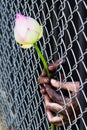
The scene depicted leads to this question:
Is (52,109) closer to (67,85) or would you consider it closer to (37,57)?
(67,85)

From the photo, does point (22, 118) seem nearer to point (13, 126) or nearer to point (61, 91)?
point (13, 126)

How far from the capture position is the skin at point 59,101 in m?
2.47

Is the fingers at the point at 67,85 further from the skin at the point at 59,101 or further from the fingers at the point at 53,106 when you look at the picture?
the fingers at the point at 53,106

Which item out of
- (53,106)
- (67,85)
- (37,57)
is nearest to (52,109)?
(53,106)

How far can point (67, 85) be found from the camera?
8.20 ft

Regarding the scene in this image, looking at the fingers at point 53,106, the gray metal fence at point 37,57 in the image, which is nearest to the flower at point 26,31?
the gray metal fence at point 37,57

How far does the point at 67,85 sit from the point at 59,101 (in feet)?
0.42

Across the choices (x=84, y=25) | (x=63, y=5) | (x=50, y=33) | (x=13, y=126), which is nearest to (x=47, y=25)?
(x=50, y=33)

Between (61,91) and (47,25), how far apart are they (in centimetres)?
73

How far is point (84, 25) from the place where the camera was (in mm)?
2471

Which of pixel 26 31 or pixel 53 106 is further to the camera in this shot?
pixel 53 106

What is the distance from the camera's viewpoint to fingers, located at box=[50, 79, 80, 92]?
2424 millimetres

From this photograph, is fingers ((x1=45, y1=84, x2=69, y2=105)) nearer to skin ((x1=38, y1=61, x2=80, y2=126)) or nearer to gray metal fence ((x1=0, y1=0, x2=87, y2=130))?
skin ((x1=38, y1=61, x2=80, y2=126))

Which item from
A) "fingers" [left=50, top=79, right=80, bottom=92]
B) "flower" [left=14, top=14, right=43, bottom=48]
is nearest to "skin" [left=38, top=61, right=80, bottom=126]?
"fingers" [left=50, top=79, right=80, bottom=92]
